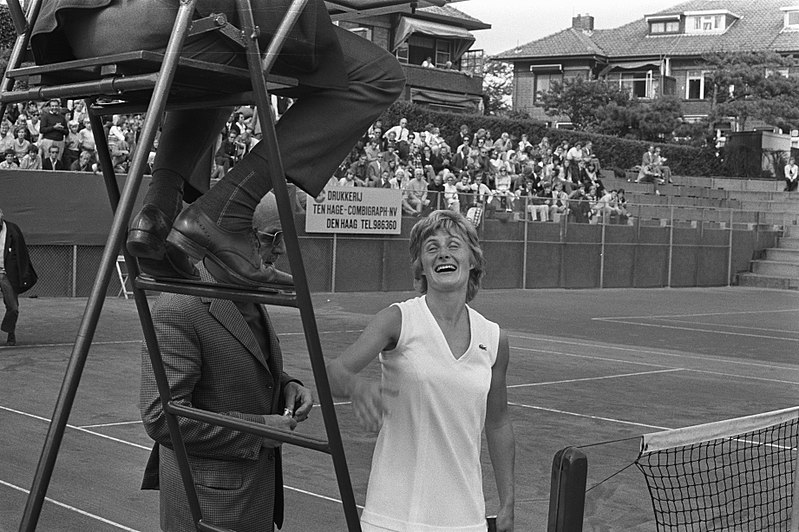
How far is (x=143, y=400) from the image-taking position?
332 centimetres

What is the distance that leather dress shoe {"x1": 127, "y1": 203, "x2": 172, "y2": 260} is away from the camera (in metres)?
2.37

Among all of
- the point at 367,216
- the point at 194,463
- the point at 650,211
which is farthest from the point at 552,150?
the point at 194,463

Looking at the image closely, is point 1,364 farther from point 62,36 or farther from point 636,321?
point 636,321

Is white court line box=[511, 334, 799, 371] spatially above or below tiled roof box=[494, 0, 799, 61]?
below

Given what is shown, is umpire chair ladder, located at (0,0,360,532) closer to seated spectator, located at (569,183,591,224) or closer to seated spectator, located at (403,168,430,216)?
seated spectator, located at (403,168,430,216)

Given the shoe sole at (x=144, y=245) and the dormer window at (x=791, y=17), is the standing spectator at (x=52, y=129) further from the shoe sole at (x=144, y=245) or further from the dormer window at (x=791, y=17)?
the shoe sole at (x=144, y=245)

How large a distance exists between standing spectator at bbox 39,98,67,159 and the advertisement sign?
5.38 m

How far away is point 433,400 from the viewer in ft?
10.4

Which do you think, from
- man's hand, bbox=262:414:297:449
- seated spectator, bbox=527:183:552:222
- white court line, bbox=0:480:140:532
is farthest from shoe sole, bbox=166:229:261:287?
seated spectator, bbox=527:183:552:222

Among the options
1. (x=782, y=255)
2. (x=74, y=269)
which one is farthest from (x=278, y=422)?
(x=782, y=255)

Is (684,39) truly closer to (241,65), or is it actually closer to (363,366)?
(363,366)

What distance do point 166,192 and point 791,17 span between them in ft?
7.95

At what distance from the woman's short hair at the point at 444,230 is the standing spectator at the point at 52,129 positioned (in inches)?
644

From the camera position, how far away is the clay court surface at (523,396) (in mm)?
6762
